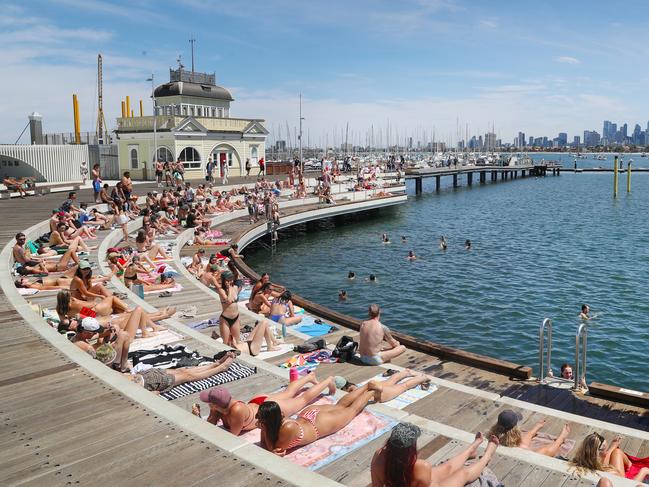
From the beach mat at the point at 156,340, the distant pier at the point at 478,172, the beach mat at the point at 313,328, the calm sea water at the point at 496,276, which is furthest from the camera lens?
the distant pier at the point at 478,172

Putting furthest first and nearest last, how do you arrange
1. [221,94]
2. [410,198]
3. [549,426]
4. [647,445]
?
[410,198], [221,94], [549,426], [647,445]

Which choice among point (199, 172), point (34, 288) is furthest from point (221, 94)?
point (34, 288)

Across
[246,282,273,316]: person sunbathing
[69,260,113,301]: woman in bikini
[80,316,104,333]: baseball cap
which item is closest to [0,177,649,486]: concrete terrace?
[80,316,104,333]: baseball cap

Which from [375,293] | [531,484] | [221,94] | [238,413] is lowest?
[375,293]

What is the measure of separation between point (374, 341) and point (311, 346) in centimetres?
140

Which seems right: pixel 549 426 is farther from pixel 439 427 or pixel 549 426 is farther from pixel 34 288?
pixel 34 288

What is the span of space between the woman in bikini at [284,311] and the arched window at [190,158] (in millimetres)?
31184

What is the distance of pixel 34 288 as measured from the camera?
12.6 m

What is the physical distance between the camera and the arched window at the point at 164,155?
4166 centimetres

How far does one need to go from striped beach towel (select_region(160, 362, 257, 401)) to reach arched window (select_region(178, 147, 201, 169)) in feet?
116

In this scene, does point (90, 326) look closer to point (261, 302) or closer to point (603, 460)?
point (261, 302)


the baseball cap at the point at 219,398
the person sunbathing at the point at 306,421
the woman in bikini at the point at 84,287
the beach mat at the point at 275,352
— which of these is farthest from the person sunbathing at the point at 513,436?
the woman in bikini at the point at 84,287

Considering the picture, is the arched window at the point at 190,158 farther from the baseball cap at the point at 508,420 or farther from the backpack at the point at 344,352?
the baseball cap at the point at 508,420

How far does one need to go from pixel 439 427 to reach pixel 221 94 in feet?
152
